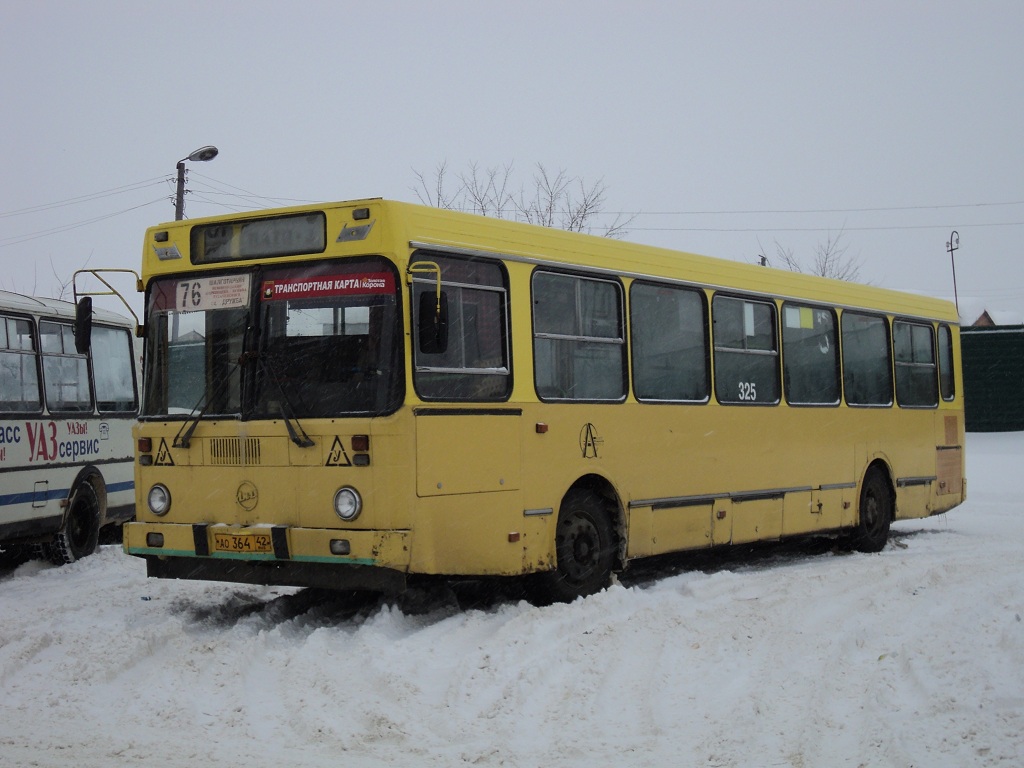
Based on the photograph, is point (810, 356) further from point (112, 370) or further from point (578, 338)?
point (112, 370)

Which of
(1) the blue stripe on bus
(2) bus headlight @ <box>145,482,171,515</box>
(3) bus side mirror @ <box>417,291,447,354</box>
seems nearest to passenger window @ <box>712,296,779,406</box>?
(3) bus side mirror @ <box>417,291,447,354</box>

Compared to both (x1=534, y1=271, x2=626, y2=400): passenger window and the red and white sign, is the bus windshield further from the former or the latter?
(x1=534, y1=271, x2=626, y2=400): passenger window

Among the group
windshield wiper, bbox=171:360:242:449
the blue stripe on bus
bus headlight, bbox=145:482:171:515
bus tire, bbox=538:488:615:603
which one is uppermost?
windshield wiper, bbox=171:360:242:449

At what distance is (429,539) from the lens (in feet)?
28.5

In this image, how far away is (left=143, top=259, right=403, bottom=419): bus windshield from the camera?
863 centimetres

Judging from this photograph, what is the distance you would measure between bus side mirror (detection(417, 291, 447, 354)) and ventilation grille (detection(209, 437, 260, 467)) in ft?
4.79

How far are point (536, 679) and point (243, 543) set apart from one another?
2658 millimetres

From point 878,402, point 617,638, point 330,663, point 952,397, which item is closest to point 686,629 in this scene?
point 617,638

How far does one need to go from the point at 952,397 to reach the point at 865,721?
1105cm

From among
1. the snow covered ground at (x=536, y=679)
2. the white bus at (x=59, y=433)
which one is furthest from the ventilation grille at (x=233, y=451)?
the white bus at (x=59, y=433)

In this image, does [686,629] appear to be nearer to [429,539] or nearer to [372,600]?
[429,539]

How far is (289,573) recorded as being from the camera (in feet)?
28.8

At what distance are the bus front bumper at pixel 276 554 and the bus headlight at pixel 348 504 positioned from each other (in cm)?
11

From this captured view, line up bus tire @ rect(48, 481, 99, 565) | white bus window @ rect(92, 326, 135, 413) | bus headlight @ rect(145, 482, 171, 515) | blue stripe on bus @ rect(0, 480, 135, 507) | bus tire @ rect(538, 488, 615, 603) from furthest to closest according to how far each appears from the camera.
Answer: white bus window @ rect(92, 326, 135, 413) → bus tire @ rect(48, 481, 99, 565) → blue stripe on bus @ rect(0, 480, 135, 507) → bus tire @ rect(538, 488, 615, 603) → bus headlight @ rect(145, 482, 171, 515)
